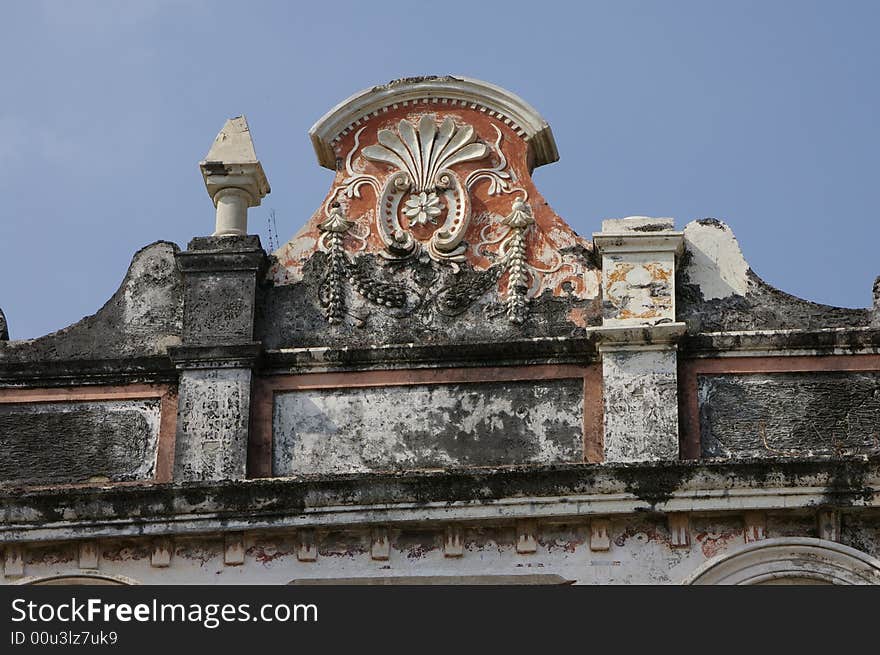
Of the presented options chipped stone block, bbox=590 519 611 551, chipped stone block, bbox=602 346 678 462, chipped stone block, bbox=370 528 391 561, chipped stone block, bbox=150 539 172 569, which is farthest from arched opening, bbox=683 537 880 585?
chipped stone block, bbox=150 539 172 569

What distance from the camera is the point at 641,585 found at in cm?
1557

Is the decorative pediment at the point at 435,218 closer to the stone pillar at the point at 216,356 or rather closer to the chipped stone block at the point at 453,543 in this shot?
the stone pillar at the point at 216,356

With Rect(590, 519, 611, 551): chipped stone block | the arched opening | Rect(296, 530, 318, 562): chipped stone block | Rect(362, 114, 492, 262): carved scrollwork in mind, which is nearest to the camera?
the arched opening

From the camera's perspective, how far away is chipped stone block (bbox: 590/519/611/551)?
16016 millimetres

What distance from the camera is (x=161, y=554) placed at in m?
16.2

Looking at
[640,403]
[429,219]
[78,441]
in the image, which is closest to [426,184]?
[429,219]

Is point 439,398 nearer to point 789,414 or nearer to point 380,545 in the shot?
point 380,545

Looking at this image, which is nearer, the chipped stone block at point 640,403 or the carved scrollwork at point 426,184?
the chipped stone block at point 640,403

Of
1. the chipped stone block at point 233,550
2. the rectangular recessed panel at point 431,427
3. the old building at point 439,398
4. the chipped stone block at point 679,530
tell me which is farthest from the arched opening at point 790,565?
the chipped stone block at point 233,550

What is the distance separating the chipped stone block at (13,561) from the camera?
53.4 ft

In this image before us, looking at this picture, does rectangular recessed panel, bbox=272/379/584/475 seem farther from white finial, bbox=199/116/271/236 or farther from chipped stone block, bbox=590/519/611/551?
white finial, bbox=199/116/271/236

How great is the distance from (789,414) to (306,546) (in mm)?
3133

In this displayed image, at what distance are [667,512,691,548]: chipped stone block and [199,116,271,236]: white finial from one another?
362 centimetres

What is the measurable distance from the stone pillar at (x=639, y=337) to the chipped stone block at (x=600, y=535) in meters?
0.47
